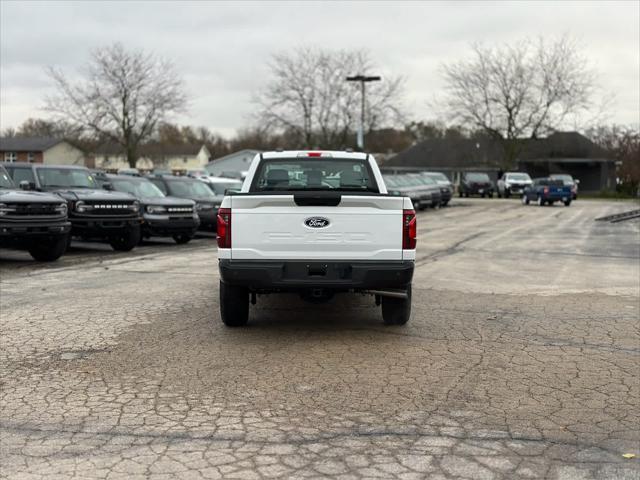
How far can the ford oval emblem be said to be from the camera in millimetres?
7086

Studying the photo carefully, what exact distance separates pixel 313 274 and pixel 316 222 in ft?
1.63

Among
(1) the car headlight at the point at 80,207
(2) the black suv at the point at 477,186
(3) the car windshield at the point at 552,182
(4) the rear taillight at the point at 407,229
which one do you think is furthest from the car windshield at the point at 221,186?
(2) the black suv at the point at 477,186

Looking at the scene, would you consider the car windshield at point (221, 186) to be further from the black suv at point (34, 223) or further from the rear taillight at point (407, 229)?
the rear taillight at point (407, 229)

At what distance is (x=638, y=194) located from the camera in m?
55.9

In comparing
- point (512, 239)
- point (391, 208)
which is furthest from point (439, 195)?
point (391, 208)

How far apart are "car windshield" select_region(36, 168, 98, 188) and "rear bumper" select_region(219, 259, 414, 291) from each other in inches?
431

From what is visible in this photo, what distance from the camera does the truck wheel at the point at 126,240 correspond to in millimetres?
16484

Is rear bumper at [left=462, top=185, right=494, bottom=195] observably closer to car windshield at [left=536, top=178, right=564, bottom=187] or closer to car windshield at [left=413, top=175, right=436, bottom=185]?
car windshield at [left=536, top=178, right=564, bottom=187]

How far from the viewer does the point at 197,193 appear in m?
21.1

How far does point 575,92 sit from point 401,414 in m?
63.3

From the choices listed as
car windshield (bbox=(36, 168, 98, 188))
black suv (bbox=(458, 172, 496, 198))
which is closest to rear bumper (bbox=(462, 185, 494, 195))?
black suv (bbox=(458, 172, 496, 198))

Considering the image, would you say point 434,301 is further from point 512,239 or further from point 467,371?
point 512,239

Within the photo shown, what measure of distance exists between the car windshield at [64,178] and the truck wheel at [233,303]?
1034 cm

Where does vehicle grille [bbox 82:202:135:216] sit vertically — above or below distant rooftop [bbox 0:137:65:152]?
below
